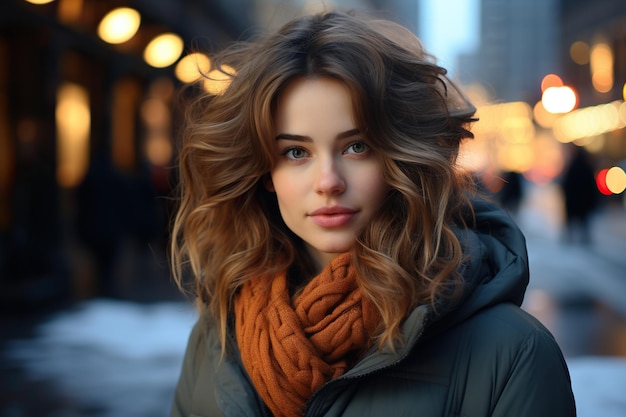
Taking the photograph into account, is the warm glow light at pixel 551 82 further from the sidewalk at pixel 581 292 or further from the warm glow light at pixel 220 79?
the warm glow light at pixel 220 79

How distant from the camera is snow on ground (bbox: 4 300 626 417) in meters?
5.65

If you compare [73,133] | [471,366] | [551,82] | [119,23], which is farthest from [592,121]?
[471,366]

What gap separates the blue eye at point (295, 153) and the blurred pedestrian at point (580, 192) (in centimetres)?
1697

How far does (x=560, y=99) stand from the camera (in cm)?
1129

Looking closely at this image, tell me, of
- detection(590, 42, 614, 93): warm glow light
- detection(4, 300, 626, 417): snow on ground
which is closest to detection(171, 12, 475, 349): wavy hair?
detection(4, 300, 626, 417): snow on ground

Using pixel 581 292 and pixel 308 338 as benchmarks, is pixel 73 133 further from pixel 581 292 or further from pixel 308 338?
pixel 308 338

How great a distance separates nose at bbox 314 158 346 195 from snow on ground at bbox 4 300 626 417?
3.19 metres

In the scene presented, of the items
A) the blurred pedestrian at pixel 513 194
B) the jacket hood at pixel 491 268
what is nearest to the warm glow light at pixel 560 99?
the jacket hood at pixel 491 268

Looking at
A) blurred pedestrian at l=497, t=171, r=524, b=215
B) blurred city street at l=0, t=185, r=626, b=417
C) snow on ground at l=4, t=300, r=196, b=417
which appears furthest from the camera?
blurred pedestrian at l=497, t=171, r=524, b=215

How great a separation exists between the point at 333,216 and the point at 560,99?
970 centimetres

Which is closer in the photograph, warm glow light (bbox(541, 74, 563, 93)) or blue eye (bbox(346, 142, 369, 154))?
blue eye (bbox(346, 142, 369, 154))

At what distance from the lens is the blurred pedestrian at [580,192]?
724 inches

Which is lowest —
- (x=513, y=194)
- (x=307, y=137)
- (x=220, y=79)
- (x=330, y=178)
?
(x=513, y=194)

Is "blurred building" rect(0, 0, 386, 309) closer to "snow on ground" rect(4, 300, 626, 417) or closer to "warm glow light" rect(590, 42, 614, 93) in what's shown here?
"snow on ground" rect(4, 300, 626, 417)
